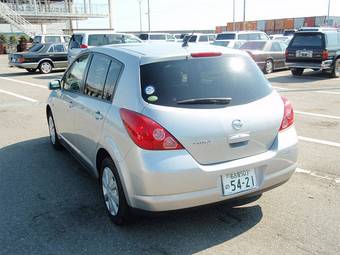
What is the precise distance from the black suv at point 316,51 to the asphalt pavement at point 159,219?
9.19m

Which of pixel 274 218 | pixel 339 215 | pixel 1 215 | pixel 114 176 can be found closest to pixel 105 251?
pixel 114 176

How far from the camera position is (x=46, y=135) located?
7102mm

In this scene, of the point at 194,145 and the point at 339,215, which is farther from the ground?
the point at 194,145

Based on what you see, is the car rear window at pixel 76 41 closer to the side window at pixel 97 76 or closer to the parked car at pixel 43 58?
the parked car at pixel 43 58

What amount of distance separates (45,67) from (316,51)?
506 inches

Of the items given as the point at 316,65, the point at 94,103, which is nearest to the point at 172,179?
the point at 94,103

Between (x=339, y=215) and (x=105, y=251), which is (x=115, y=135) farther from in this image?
(x=339, y=215)

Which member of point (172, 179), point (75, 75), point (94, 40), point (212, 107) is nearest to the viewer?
point (172, 179)

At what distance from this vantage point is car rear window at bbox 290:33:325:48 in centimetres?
1427

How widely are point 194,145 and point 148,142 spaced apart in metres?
Result: 0.38

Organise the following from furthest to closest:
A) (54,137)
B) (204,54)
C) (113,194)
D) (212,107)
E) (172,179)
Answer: (54,137) < (113,194) < (204,54) < (212,107) < (172,179)

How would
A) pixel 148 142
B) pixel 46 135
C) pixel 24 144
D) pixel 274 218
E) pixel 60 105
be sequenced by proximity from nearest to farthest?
pixel 148 142 < pixel 274 218 < pixel 60 105 < pixel 24 144 < pixel 46 135

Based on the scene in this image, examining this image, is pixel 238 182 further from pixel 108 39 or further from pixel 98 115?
pixel 108 39

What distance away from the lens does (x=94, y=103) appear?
398 centimetres
